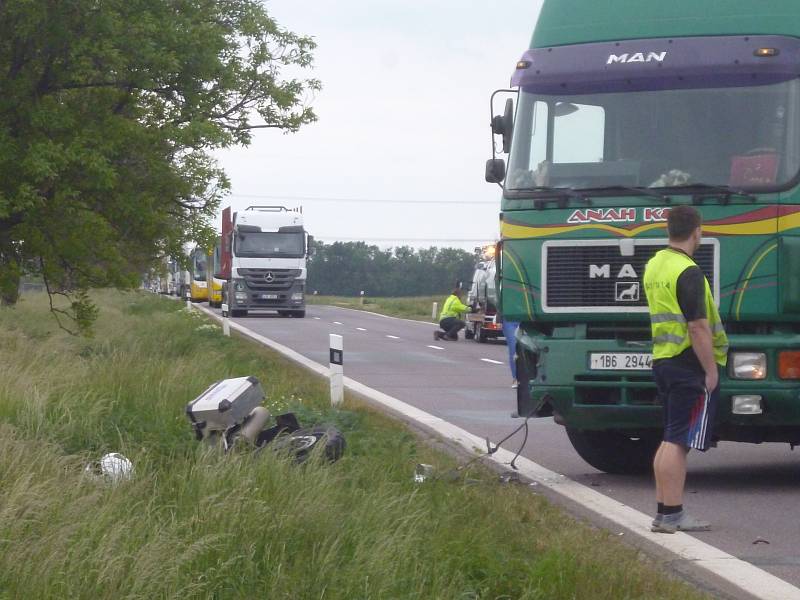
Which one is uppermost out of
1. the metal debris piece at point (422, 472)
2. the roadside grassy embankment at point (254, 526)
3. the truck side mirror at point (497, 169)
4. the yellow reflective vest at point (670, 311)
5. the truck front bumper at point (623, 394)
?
the truck side mirror at point (497, 169)

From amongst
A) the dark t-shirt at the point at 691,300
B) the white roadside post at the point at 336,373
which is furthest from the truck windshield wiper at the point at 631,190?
the white roadside post at the point at 336,373

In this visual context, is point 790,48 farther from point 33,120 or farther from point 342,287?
point 342,287

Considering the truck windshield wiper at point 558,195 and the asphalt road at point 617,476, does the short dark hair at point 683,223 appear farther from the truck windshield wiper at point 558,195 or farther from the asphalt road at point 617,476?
the asphalt road at point 617,476

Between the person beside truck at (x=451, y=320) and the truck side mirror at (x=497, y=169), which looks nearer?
the truck side mirror at (x=497, y=169)

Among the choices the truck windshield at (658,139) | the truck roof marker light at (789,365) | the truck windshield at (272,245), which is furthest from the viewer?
the truck windshield at (272,245)

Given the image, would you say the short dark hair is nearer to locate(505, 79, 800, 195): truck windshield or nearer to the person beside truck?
locate(505, 79, 800, 195): truck windshield

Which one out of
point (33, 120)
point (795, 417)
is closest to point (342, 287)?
point (33, 120)

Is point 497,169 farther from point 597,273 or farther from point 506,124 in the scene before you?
point 597,273

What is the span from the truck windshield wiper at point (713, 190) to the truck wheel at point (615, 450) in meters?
2.17

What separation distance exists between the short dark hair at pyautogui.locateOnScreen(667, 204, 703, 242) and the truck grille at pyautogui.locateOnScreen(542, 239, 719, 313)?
48.1 inches

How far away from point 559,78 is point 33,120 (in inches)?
371

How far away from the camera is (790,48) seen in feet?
30.2

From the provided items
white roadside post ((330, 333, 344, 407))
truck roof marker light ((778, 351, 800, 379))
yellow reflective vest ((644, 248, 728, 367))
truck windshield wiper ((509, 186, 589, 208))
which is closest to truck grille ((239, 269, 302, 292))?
white roadside post ((330, 333, 344, 407))

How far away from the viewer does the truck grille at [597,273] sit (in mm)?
9406
